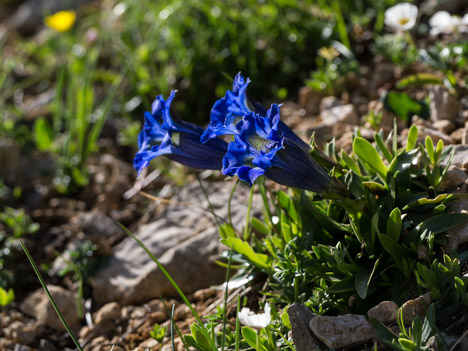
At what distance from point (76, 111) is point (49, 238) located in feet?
3.72

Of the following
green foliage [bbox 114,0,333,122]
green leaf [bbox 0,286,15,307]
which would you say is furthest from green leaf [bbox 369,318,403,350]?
green foliage [bbox 114,0,333,122]

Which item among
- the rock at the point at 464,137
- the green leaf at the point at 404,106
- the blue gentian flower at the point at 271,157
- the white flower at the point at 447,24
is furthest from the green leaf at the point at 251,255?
the white flower at the point at 447,24

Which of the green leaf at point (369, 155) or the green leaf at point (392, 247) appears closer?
the green leaf at point (392, 247)

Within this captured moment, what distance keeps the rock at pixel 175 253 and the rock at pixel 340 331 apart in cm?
91

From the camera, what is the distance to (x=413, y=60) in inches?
132

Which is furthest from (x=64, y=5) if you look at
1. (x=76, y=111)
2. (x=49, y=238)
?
(x=49, y=238)

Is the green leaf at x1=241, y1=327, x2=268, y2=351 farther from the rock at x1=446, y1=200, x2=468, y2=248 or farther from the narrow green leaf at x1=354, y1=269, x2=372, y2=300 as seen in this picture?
the rock at x1=446, y1=200, x2=468, y2=248

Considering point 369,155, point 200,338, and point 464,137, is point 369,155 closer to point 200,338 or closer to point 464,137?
point 464,137

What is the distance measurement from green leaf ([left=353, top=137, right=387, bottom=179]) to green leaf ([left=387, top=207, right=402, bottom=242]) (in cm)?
29

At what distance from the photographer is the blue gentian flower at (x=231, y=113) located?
7.14 feet

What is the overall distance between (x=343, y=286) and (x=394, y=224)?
0.92 feet

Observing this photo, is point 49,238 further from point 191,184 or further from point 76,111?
point 76,111

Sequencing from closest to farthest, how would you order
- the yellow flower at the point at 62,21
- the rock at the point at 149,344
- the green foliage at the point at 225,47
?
the rock at the point at 149,344 → the green foliage at the point at 225,47 → the yellow flower at the point at 62,21

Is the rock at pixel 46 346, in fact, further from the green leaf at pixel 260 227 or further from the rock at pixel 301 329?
the rock at pixel 301 329
